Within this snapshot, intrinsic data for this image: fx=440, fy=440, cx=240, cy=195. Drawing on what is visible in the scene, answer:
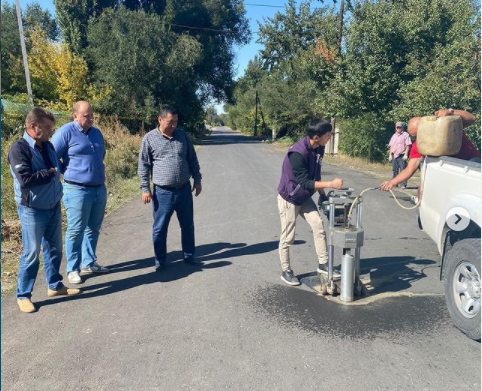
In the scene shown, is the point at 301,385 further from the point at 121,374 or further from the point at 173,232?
the point at 173,232

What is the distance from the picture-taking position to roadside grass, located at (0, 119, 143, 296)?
18.4ft

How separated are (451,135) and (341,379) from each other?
8.51 feet

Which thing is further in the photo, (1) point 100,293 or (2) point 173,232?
(2) point 173,232

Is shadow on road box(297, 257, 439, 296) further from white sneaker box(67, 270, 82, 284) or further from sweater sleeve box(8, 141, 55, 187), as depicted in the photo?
sweater sleeve box(8, 141, 55, 187)

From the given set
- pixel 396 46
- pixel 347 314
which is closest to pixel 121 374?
pixel 347 314

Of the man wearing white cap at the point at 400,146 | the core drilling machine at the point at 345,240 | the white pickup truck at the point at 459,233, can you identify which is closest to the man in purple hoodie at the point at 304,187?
the core drilling machine at the point at 345,240

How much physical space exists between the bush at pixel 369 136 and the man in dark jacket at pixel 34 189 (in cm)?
1555

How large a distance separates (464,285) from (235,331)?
2.01m

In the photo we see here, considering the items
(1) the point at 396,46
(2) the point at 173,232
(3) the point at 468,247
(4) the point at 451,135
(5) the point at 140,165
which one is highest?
(1) the point at 396,46

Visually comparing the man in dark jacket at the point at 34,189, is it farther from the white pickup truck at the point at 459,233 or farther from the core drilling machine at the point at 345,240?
the white pickup truck at the point at 459,233

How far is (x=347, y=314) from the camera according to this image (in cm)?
419

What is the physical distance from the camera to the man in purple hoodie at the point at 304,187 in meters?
4.60

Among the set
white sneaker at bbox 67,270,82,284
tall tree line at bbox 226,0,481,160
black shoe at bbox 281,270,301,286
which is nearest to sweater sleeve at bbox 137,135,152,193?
white sneaker at bbox 67,270,82,284

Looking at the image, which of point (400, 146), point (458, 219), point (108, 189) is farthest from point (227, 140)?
point (458, 219)
